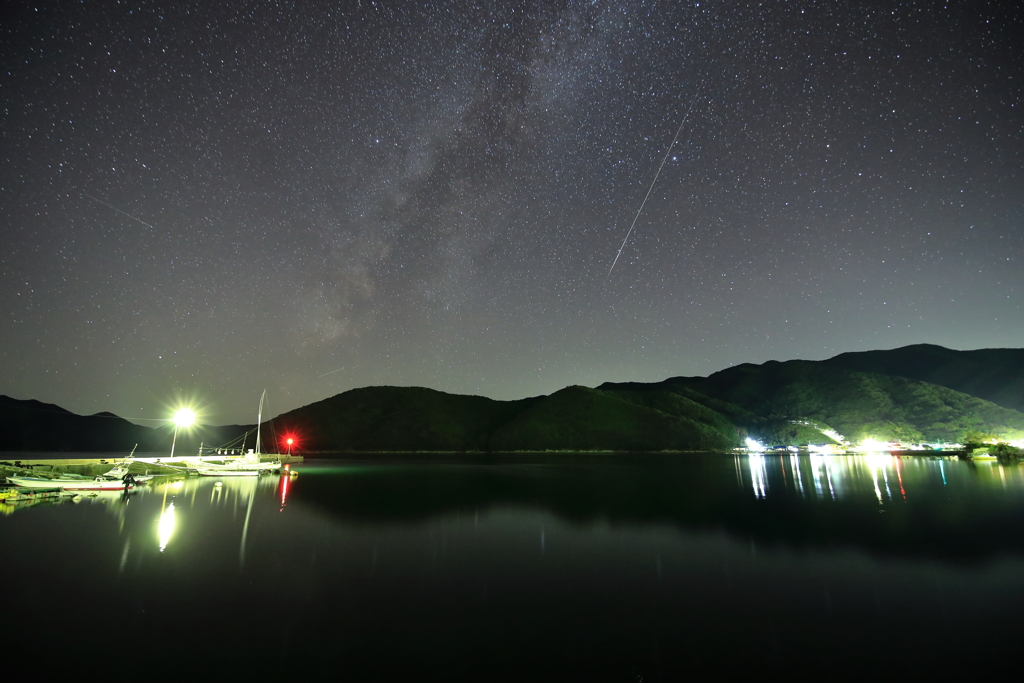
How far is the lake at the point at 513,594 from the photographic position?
347 inches

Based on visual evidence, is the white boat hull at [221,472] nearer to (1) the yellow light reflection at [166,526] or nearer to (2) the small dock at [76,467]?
(2) the small dock at [76,467]

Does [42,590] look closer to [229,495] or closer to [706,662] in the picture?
[706,662]

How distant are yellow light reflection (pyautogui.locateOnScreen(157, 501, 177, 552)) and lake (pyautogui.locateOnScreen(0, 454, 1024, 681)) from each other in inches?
5.7

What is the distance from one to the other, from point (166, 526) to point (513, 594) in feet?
63.2

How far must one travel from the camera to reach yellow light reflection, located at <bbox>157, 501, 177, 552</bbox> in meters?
19.2

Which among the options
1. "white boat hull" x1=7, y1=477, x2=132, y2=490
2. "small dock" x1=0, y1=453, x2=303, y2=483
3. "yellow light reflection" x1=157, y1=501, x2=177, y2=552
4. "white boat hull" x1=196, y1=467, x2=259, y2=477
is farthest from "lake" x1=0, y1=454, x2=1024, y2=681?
"white boat hull" x1=196, y1=467, x2=259, y2=477

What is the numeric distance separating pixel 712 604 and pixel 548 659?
554 cm

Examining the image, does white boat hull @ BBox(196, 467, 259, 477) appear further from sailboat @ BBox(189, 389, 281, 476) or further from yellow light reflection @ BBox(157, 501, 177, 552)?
yellow light reflection @ BBox(157, 501, 177, 552)

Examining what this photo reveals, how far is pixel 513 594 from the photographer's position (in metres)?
13.0

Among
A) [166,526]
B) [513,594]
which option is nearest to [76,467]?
[166,526]

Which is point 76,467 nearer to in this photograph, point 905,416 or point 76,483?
point 76,483

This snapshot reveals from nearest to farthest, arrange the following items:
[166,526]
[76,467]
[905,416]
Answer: [166,526] < [76,467] < [905,416]

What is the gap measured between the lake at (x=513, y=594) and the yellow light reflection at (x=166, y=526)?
14 cm

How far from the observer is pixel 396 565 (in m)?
15.8
